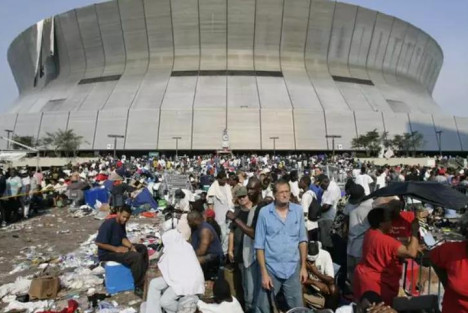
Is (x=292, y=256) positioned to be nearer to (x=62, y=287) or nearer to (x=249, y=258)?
(x=249, y=258)

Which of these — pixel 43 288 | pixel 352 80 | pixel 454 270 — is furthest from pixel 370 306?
pixel 352 80

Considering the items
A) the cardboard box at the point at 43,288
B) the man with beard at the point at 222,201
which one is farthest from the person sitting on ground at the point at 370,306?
the man with beard at the point at 222,201

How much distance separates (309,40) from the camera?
53.5 meters

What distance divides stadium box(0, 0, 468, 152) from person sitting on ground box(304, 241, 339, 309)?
137 feet

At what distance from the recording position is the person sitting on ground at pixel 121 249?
20.8ft

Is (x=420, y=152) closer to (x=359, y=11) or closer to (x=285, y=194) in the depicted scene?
(x=359, y=11)

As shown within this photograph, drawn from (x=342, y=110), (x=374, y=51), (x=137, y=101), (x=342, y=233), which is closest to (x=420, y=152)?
(x=342, y=110)

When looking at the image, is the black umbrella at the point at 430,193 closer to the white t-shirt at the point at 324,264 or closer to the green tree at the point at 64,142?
the white t-shirt at the point at 324,264

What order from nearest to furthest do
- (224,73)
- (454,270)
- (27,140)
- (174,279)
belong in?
(454,270)
(174,279)
(27,140)
(224,73)

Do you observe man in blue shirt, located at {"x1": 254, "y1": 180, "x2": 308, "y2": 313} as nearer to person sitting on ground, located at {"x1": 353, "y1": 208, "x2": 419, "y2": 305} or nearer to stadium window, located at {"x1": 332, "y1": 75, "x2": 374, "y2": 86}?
person sitting on ground, located at {"x1": 353, "y1": 208, "x2": 419, "y2": 305}

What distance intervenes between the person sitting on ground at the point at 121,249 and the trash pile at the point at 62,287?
0.35 meters

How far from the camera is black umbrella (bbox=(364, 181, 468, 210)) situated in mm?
4918

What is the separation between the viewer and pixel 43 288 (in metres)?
5.95

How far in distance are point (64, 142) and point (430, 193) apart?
44.9 metres
